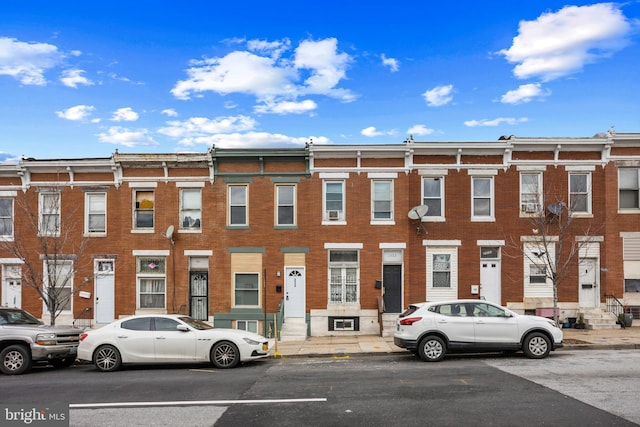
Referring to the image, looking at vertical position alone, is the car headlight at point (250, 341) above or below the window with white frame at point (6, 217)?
below

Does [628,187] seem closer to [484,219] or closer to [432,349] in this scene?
[484,219]

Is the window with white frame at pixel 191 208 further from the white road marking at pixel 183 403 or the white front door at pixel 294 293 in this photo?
the white road marking at pixel 183 403

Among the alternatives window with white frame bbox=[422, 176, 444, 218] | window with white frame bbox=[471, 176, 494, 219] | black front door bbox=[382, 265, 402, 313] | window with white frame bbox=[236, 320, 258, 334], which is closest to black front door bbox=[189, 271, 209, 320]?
window with white frame bbox=[236, 320, 258, 334]

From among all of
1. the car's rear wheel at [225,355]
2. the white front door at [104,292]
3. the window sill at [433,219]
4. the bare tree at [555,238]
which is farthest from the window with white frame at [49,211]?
the bare tree at [555,238]

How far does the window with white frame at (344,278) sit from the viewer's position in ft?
71.8

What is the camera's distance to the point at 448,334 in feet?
49.2

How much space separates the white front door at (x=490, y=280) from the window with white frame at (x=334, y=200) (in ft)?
18.8

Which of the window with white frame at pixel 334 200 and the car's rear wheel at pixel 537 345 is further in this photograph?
the window with white frame at pixel 334 200

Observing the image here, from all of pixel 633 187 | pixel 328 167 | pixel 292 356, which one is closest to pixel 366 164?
pixel 328 167

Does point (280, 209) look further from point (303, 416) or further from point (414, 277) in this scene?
point (303, 416)

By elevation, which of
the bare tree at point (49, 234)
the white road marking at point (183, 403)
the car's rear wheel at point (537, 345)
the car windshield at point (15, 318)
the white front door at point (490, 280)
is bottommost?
the white road marking at point (183, 403)

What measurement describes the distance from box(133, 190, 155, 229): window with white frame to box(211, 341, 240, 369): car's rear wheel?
9293 millimetres

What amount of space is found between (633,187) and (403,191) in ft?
29.1

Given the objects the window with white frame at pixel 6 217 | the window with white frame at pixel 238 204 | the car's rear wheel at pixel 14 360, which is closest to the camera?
the car's rear wheel at pixel 14 360
